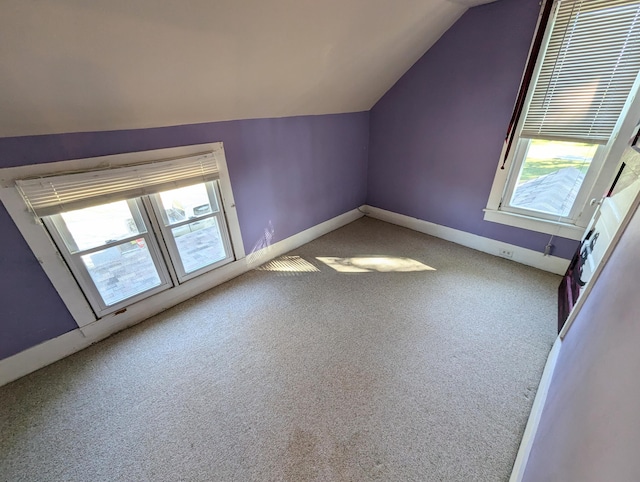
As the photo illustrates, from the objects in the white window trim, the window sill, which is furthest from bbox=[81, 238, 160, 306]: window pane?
the window sill

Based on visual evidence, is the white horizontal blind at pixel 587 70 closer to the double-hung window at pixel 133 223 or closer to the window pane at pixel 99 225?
the double-hung window at pixel 133 223

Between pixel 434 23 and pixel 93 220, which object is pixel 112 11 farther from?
pixel 434 23

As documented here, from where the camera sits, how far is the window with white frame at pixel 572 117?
6.07 feet

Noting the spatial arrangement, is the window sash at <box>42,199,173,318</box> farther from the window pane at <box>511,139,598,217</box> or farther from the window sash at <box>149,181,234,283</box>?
the window pane at <box>511,139,598,217</box>

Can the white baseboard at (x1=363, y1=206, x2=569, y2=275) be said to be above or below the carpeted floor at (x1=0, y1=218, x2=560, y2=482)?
above

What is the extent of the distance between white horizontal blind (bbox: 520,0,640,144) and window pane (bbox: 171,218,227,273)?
120 inches

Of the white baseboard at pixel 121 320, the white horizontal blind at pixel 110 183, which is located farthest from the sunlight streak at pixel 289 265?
the white horizontal blind at pixel 110 183

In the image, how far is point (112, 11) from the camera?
43.3 inches

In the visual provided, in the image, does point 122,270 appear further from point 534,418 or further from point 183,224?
point 534,418

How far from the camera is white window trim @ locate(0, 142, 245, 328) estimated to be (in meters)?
1.53

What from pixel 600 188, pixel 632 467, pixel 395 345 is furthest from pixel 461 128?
pixel 632 467

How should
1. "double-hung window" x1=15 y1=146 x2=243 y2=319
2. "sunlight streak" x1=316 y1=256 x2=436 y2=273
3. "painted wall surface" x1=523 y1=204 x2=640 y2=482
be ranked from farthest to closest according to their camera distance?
"sunlight streak" x1=316 y1=256 x2=436 y2=273 → "double-hung window" x1=15 y1=146 x2=243 y2=319 → "painted wall surface" x1=523 y1=204 x2=640 y2=482

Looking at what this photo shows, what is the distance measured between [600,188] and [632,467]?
8.20ft

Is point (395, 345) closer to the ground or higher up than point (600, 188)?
closer to the ground
